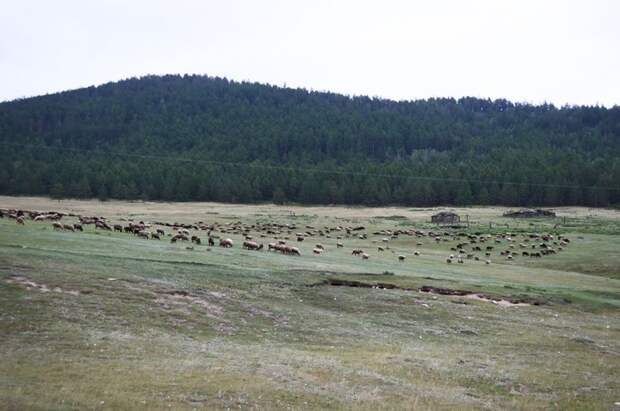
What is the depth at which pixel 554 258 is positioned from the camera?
58344 mm

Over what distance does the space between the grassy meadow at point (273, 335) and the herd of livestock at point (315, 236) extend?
26.7 feet

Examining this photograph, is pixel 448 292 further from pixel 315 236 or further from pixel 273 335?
pixel 315 236

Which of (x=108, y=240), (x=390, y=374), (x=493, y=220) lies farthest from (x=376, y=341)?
(x=493, y=220)

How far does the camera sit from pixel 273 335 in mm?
22000

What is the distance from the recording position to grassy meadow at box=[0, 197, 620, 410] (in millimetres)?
14719

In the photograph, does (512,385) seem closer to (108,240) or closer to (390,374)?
(390,374)

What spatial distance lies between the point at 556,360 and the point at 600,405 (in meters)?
5.09

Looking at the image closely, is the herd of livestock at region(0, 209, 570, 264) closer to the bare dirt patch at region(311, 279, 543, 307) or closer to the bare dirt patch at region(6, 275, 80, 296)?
the bare dirt patch at region(311, 279, 543, 307)

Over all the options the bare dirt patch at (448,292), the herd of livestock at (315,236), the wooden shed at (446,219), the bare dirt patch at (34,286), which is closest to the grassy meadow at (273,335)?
the bare dirt patch at (34,286)

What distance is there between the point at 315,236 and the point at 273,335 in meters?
51.5

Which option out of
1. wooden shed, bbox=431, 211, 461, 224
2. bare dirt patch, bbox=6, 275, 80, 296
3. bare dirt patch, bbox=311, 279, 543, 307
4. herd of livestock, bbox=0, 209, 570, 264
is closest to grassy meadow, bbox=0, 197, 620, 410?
bare dirt patch, bbox=6, 275, 80, 296

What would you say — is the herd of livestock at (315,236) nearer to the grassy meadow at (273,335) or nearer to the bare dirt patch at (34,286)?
the grassy meadow at (273,335)

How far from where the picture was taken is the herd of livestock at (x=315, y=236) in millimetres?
48188

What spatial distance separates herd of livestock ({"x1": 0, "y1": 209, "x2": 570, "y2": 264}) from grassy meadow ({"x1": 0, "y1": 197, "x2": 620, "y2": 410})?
813 cm
